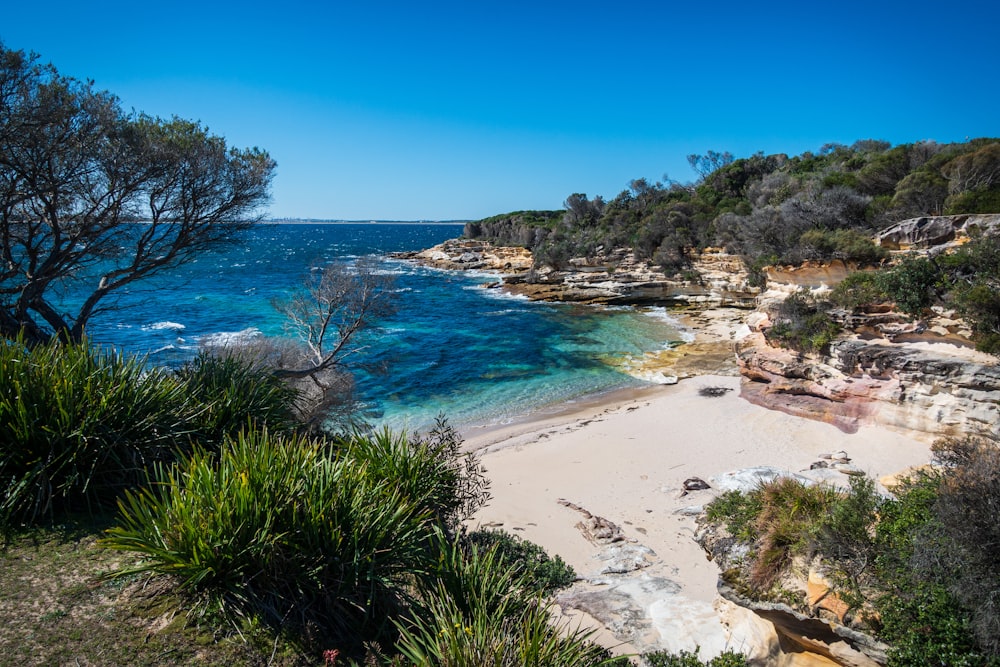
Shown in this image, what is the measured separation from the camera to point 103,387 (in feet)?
19.5

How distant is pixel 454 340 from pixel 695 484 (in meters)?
21.2

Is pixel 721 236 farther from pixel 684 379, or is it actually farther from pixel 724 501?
pixel 724 501

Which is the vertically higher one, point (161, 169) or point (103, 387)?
point (161, 169)

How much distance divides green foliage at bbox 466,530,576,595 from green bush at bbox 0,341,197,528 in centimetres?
440

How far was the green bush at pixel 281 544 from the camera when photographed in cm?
414

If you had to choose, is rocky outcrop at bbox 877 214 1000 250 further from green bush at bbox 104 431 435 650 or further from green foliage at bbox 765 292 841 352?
green bush at bbox 104 431 435 650

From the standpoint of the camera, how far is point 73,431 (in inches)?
208

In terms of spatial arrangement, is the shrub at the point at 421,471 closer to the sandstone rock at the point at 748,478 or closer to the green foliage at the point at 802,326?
the sandstone rock at the point at 748,478

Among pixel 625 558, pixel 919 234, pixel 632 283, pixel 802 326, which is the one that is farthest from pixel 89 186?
pixel 632 283

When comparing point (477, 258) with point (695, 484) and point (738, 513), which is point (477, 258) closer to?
point (695, 484)

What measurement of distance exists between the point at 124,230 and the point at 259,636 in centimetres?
1020

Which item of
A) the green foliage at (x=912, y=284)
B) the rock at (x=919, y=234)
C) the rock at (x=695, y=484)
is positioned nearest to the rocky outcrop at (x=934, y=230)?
the rock at (x=919, y=234)

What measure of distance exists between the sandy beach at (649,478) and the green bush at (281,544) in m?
3.29

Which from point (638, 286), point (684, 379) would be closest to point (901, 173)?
point (638, 286)
